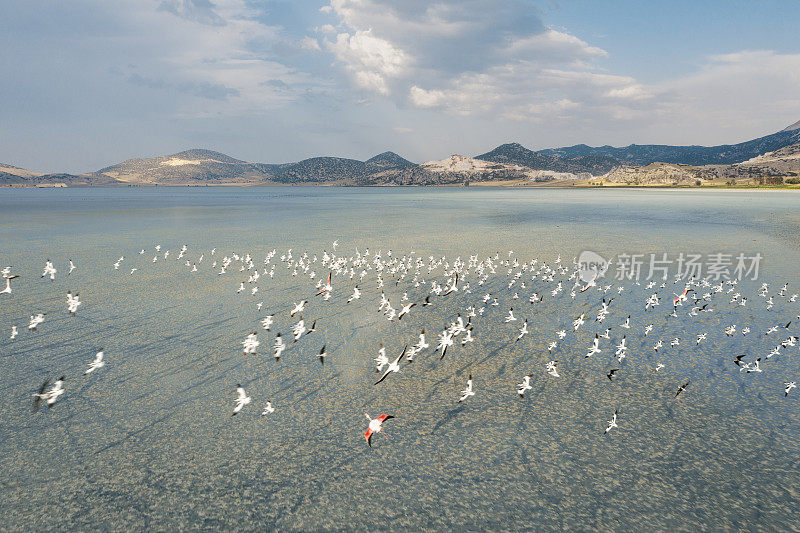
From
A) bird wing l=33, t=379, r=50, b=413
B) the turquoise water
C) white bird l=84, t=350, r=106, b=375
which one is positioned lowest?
the turquoise water

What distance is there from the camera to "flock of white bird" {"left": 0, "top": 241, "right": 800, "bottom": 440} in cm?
1653

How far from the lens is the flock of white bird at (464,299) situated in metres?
16.5

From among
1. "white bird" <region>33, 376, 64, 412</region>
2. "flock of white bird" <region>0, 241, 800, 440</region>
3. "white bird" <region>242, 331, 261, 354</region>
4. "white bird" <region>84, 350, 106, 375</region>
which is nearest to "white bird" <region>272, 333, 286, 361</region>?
"flock of white bird" <region>0, 241, 800, 440</region>

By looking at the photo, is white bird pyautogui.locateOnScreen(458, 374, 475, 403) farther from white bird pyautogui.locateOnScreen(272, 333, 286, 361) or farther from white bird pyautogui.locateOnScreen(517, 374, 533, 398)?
white bird pyautogui.locateOnScreen(272, 333, 286, 361)

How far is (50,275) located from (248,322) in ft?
67.8

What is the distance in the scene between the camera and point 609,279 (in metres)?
30.4

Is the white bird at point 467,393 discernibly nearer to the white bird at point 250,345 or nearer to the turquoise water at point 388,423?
the turquoise water at point 388,423

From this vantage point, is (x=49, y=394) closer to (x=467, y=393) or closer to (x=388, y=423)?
(x=388, y=423)

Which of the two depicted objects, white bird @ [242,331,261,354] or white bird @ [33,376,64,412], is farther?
white bird @ [242,331,261,354]

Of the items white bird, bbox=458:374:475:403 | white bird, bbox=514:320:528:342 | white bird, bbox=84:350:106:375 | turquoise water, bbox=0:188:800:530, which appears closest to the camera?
turquoise water, bbox=0:188:800:530

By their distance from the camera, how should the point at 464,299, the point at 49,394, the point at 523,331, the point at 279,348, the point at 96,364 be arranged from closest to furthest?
the point at 49,394, the point at 96,364, the point at 279,348, the point at 523,331, the point at 464,299

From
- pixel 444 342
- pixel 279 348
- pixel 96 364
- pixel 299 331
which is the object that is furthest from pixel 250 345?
pixel 444 342

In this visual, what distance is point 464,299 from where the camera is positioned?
84.9ft

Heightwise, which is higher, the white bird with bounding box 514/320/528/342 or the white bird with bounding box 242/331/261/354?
the white bird with bounding box 242/331/261/354
